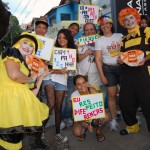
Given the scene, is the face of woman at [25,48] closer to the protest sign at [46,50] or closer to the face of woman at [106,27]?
the protest sign at [46,50]

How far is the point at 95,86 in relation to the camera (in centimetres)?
518

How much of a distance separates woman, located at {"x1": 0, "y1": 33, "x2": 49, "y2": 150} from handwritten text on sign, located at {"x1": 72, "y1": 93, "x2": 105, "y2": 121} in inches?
52.2

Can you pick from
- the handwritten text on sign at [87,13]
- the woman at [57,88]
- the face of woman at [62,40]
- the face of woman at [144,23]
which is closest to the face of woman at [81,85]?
the woman at [57,88]

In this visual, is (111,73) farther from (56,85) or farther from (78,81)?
(56,85)

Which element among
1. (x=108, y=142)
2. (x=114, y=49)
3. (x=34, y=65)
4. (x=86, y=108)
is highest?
(x=114, y=49)

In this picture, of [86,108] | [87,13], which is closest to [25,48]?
[86,108]

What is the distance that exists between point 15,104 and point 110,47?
2.28 metres

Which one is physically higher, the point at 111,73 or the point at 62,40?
the point at 62,40

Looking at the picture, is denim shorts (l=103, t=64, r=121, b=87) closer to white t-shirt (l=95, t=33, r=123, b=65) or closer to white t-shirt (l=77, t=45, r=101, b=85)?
white t-shirt (l=95, t=33, r=123, b=65)

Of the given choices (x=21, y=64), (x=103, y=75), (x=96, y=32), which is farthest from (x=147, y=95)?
(x=21, y=64)

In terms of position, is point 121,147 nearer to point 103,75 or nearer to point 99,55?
point 103,75

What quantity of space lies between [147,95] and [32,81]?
72.9 inches

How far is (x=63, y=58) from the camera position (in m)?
4.87

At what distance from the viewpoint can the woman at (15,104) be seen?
304cm
